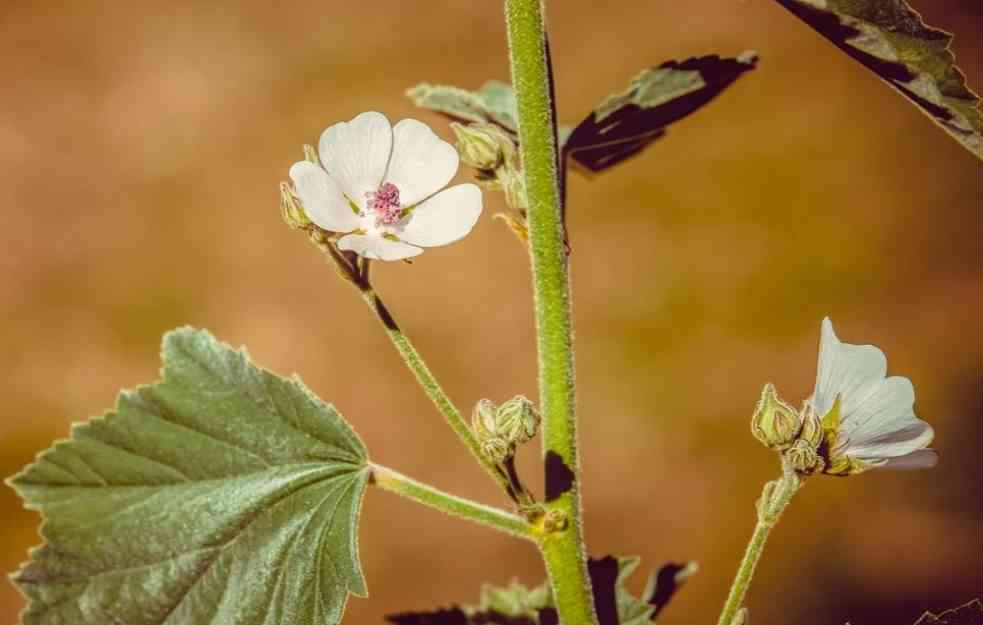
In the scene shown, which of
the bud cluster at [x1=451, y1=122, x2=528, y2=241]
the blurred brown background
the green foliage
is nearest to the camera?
the bud cluster at [x1=451, y1=122, x2=528, y2=241]

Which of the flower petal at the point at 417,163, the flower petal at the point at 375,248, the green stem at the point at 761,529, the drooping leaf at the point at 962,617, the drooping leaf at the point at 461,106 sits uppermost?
the drooping leaf at the point at 461,106

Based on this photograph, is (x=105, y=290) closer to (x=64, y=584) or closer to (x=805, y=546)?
(x=805, y=546)

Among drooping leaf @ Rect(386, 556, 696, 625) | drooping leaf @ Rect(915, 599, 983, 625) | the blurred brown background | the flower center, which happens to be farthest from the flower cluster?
the blurred brown background

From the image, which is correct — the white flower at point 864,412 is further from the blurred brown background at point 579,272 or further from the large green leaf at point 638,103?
the blurred brown background at point 579,272

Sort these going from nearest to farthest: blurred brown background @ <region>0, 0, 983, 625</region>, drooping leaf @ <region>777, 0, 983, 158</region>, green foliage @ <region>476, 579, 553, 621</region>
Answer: drooping leaf @ <region>777, 0, 983, 158</region>
green foliage @ <region>476, 579, 553, 621</region>
blurred brown background @ <region>0, 0, 983, 625</region>

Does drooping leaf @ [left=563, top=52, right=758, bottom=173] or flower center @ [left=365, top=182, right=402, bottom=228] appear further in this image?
drooping leaf @ [left=563, top=52, right=758, bottom=173]

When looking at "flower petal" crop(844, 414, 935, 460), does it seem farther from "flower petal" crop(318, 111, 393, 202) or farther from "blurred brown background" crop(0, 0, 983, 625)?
"blurred brown background" crop(0, 0, 983, 625)

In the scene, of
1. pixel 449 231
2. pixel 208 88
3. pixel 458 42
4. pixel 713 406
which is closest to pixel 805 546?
pixel 713 406

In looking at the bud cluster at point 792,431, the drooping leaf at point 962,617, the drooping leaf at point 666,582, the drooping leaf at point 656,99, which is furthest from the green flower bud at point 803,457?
the drooping leaf at point 656,99
